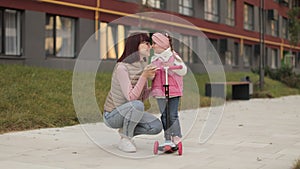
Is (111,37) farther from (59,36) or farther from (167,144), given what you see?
(167,144)

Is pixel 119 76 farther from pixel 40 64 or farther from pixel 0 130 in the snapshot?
pixel 40 64

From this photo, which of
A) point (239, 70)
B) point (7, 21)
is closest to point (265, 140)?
point (7, 21)

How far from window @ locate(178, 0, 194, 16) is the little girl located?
76.8ft

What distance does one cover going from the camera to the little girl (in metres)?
6.84

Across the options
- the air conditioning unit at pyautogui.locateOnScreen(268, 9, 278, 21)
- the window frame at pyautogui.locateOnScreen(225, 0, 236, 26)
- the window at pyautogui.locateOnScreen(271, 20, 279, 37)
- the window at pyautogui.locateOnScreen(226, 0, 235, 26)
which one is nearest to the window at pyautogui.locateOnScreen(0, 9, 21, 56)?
the window frame at pyautogui.locateOnScreen(225, 0, 236, 26)

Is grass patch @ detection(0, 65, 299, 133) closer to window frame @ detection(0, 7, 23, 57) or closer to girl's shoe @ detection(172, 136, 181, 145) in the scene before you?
girl's shoe @ detection(172, 136, 181, 145)

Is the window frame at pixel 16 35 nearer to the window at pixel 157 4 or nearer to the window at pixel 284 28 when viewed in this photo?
the window at pixel 157 4

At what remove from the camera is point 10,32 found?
1900cm

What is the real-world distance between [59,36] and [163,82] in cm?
1504

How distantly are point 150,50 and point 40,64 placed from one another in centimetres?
1351

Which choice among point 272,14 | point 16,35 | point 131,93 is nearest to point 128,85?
point 131,93

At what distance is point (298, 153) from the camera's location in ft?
23.4

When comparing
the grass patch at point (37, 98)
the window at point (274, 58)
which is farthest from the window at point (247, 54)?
the grass patch at point (37, 98)

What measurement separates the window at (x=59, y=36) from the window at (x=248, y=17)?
20.6 m
